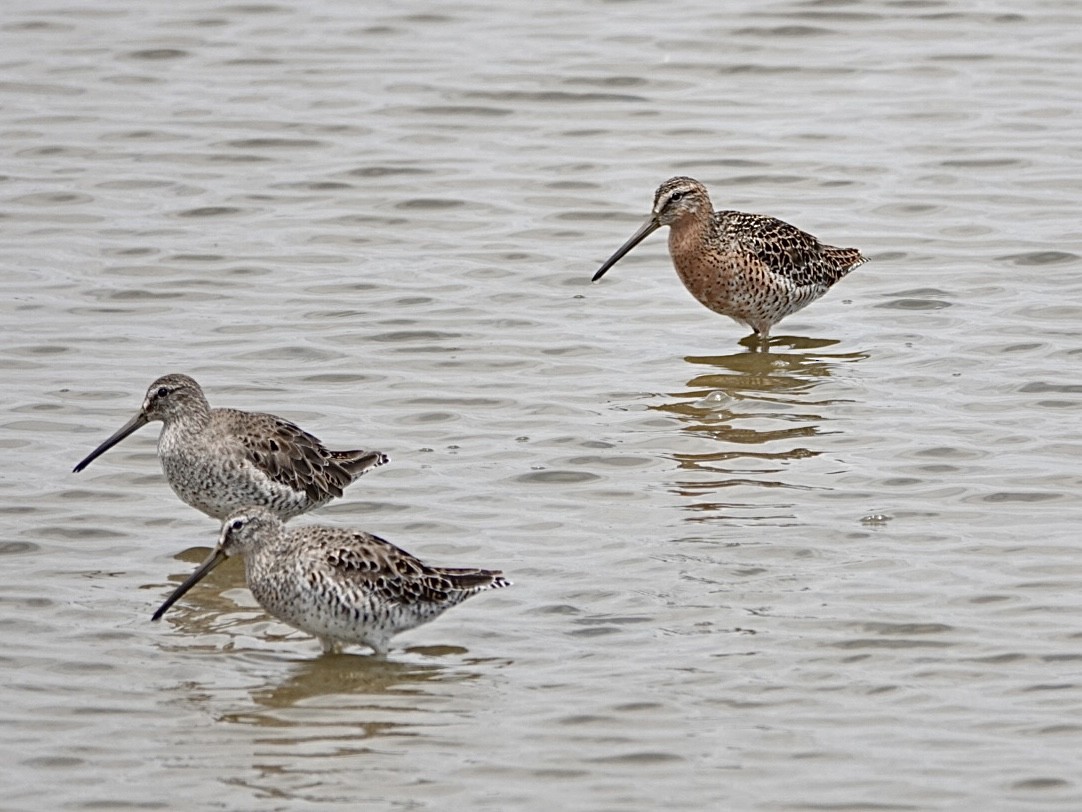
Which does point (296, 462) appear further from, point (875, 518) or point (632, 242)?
point (632, 242)

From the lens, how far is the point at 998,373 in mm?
10930

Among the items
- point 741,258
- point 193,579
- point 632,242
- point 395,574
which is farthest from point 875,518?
point 632,242

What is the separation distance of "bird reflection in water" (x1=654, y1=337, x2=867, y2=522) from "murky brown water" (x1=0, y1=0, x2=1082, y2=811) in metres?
0.03

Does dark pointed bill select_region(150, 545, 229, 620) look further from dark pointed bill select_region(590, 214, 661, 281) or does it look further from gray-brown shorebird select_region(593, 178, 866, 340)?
dark pointed bill select_region(590, 214, 661, 281)

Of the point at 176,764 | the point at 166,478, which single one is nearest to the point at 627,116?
the point at 166,478

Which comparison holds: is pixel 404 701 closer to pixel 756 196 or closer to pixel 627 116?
pixel 756 196

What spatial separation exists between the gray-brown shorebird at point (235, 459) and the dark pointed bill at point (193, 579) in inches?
31.2

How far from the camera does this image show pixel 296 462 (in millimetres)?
9164

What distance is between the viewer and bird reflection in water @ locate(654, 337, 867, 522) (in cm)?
→ 950

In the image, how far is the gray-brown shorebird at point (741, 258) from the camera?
11.8m

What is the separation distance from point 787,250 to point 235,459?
414 centimetres

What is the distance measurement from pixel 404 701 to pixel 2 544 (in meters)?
2.37

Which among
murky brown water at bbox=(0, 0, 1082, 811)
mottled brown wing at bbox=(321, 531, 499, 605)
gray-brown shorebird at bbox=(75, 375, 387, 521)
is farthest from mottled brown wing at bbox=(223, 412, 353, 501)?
mottled brown wing at bbox=(321, 531, 499, 605)

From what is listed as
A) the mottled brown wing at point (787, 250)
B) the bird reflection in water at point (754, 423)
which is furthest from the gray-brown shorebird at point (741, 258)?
the bird reflection in water at point (754, 423)
